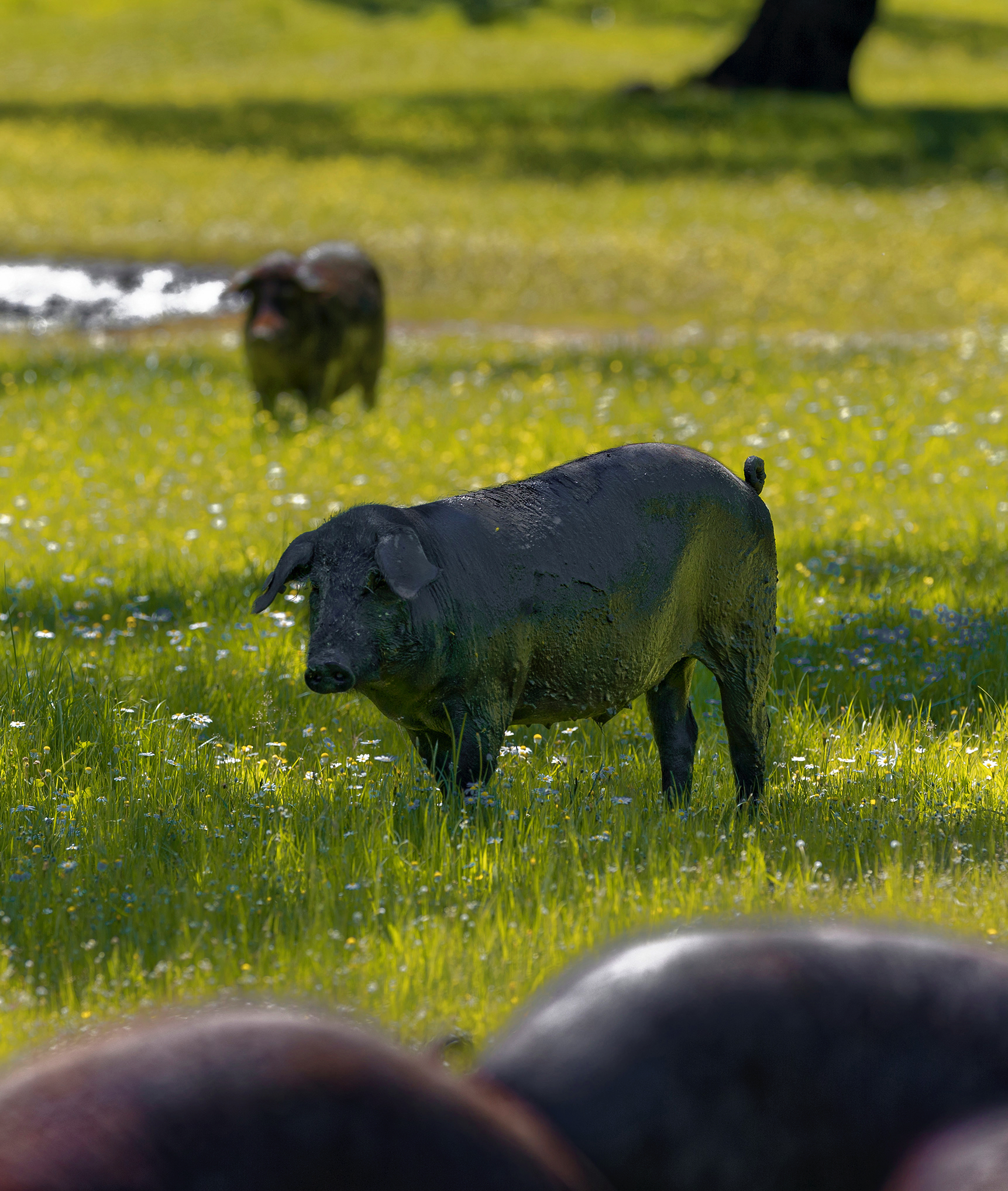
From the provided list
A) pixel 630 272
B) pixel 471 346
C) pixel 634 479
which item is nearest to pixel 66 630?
pixel 634 479

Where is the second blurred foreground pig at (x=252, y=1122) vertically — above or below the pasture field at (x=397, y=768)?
above

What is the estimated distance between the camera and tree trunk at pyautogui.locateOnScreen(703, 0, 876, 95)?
3084 cm

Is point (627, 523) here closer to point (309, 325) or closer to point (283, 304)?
point (309, 325)

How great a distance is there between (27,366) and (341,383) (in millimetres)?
3958

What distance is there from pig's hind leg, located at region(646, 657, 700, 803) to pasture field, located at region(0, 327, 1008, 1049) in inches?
3.8

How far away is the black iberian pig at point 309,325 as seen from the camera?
502 inches

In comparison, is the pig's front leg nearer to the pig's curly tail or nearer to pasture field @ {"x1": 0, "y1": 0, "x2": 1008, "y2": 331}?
the pig's curly tail

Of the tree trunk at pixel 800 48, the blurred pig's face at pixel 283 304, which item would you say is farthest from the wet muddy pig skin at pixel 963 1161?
the tree trunk at pixel 800 48

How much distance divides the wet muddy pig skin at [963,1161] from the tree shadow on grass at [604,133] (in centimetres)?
2638

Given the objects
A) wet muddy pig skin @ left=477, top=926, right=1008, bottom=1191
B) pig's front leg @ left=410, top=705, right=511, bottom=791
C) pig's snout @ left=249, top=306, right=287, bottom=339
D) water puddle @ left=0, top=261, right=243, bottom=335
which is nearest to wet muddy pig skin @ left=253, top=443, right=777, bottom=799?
pig's front leg @ left=410, top=705, right=511, bottom=791

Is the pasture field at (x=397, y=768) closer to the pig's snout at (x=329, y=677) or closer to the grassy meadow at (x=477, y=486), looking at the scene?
the grassy meadow at (x=477, y=486)

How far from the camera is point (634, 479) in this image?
475cm

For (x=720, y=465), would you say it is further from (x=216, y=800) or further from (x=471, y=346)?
(x=471, y=346)

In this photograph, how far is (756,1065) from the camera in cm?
190
